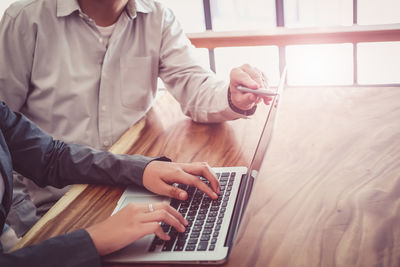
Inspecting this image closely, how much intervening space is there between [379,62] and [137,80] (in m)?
4.48

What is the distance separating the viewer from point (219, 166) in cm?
113

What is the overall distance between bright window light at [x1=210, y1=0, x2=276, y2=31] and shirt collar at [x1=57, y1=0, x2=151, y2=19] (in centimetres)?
350

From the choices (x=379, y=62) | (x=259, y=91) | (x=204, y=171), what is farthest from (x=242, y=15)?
(x=204, y=171)

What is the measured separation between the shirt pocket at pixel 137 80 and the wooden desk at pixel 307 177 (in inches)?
3.3

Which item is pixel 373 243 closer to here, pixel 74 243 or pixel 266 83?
pixel 74 243

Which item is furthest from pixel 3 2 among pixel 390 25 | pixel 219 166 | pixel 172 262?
pixel 172 262

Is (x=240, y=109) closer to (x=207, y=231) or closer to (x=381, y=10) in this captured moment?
(x=207, y=231)

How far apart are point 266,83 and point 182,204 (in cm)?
51

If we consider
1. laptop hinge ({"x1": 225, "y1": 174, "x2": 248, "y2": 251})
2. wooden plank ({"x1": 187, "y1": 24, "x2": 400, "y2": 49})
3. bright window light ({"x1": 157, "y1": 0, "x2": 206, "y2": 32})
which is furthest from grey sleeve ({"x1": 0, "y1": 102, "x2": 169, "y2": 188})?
bright window light ({"x1": 157, "y1": 0, "x2": 206, "y2": 32})

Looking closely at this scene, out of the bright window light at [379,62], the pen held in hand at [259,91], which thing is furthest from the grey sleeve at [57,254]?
the bright window light at [379,62]

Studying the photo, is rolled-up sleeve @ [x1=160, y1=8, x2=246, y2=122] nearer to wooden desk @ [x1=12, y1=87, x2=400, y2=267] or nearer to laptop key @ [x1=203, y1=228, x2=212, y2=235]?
wooden desk @ [x1=12, y1=87, x2=400, y2=267]

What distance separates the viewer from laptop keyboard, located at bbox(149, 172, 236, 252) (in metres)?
0.82

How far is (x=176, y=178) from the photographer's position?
1005mm

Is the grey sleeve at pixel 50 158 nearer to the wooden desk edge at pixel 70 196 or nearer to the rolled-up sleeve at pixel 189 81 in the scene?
the wooden desk edge at pixel 70 196
